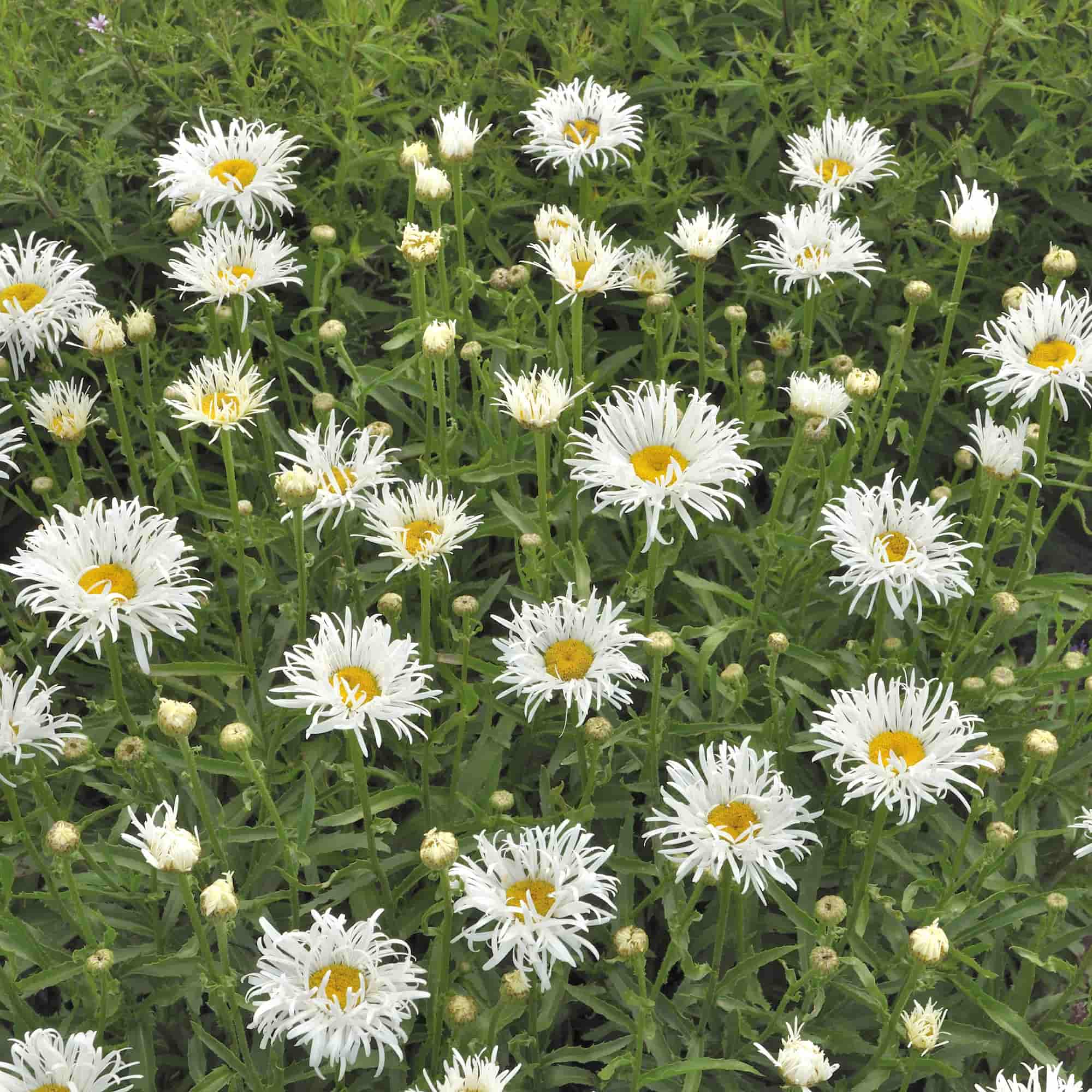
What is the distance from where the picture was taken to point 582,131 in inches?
143

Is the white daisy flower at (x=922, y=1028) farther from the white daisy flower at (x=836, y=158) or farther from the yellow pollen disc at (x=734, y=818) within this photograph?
the white daisy flower at (x=836, y=158)

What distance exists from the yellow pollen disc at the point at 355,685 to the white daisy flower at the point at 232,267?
3.91ft

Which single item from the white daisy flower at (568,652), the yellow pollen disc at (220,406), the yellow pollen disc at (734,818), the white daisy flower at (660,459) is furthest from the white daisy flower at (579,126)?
the yellow pollen disc at (734,818)

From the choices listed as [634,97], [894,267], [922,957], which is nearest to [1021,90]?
[894,267]

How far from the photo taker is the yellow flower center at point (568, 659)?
2701 mm

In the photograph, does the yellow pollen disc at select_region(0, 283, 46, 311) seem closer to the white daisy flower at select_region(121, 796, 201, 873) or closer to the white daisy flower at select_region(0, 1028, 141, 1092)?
the white daisy flower at select_region(121, 796, 201, 873)

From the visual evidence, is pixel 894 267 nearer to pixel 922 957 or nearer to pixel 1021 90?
pixel 1021 90

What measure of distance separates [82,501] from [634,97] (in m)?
2.26

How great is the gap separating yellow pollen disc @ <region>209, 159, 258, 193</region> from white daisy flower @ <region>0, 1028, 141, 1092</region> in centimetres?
227

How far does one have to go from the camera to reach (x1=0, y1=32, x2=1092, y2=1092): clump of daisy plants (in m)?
2.52

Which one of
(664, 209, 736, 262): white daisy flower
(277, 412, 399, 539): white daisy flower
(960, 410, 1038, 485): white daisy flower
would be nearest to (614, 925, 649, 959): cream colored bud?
(277, 412, 399, 539): white daisy flower

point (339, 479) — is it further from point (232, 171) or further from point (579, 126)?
point (579, 126)

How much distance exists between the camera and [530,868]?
97.1 inches

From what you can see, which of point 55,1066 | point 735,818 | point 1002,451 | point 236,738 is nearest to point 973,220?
point 1002,451
